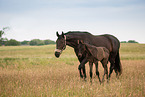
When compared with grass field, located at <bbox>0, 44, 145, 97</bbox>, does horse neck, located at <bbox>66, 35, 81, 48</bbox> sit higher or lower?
higher

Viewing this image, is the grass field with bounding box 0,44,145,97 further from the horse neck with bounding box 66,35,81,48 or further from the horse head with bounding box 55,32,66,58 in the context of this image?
the horse neck with bounding box 66,35,81,48

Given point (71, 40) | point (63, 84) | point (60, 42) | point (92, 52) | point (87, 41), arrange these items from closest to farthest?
point (92, 52) < point (63, 84) < point (60, 42) < point (71, 40) < point (87, 41)

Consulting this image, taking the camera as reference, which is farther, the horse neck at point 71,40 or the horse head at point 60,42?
the horse neck at point 71,40

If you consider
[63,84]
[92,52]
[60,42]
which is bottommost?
[63,84]

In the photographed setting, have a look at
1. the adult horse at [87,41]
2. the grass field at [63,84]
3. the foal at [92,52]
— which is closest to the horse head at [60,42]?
the adult horse at [87,41]

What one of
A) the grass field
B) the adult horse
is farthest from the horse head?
the grass field

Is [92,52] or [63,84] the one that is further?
[63,84]

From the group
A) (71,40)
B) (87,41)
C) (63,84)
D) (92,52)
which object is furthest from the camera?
(87,41)

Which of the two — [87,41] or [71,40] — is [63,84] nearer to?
[71,40]

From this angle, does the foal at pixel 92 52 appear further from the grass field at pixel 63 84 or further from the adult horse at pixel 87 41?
the grass field at pixel 63 84

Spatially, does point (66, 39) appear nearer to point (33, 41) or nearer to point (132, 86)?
point (132, 86)

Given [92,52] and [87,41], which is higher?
[87,41]

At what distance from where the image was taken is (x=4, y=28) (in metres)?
36.0

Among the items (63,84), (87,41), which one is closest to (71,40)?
(87,41)
